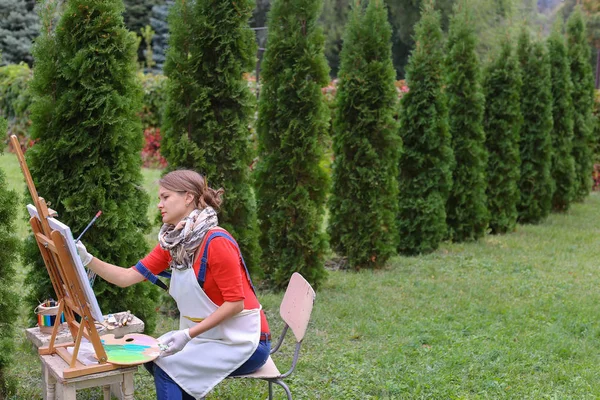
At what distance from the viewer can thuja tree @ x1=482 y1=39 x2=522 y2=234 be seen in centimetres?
1006

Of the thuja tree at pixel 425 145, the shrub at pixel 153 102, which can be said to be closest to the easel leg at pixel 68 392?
the thuja tree at pixel 425 145

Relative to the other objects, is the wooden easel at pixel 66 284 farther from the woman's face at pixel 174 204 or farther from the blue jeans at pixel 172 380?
the woman's face at pixel 174 204

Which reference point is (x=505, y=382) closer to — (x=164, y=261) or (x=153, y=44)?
(x=164, y=261)

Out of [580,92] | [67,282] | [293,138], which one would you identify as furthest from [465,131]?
[67,282]

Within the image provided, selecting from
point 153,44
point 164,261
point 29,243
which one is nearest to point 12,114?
point 153,44

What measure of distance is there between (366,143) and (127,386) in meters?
4.90

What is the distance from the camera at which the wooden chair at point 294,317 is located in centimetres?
337

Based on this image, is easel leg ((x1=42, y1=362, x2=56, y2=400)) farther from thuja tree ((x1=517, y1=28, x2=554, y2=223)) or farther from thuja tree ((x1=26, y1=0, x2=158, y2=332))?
thuja tree ((x1=517, y1=28, x2=554, y2=223))

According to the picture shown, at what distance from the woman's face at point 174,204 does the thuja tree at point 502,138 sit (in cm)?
747

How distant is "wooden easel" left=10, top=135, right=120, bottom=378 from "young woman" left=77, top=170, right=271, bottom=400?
0.17 meters

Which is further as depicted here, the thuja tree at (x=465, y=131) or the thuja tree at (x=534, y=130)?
the thuja tree at (x=534, y=130)

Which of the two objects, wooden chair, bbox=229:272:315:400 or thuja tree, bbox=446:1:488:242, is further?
thuja tree, bbox=446:1:488:242

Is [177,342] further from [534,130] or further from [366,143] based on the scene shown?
[534,130]

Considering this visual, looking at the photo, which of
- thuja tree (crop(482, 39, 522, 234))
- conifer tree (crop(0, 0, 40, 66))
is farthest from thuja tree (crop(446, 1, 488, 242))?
conifer tree (crop(0, 0, 40, 66))
